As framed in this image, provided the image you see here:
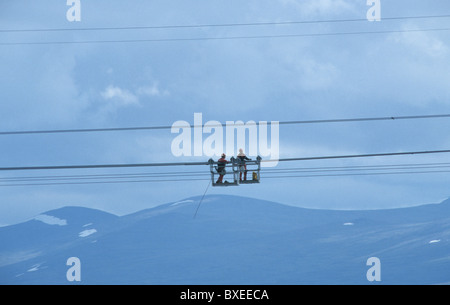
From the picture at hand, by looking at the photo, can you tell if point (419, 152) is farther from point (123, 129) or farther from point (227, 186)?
point (123, 129)

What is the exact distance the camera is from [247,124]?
2105 cm

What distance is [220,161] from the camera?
21.9m

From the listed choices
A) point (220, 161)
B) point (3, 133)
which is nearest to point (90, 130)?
point (3, 133)

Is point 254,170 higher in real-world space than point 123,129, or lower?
lower

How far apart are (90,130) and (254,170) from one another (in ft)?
20.9
